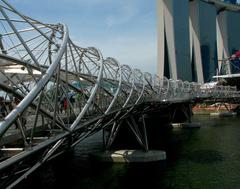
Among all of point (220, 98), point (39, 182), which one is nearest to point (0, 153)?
point (39, 182)

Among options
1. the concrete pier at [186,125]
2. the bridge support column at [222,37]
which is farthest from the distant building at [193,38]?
the concrete pier at [186,125]

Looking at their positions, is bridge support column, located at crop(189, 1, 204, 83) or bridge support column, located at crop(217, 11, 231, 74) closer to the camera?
bridge support column, located at crop(189, 1, 204, 83)

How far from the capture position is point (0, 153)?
20484 mm

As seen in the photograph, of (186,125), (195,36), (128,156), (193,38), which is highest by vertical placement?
(195,36)

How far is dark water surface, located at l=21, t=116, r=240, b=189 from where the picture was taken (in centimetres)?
3394

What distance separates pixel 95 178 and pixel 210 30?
151991 mm

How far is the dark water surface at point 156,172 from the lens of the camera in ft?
111

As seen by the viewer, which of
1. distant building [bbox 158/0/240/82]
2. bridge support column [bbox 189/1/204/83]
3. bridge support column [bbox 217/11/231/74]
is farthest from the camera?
bridge support column [bbox 217/11/231/74]

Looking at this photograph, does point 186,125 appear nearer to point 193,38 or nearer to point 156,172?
point 156,172

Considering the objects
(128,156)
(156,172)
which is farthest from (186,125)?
(156,172)

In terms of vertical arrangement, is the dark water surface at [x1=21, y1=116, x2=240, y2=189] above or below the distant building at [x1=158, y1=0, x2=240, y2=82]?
below

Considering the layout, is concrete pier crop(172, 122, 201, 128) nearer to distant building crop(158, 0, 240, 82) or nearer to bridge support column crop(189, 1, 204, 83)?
distant building crop(158, 0, 240, 82)

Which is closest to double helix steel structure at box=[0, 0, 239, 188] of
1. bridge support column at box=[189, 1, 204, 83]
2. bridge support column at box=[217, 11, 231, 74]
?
bridge support column at box=[189, 1, 204, 83]

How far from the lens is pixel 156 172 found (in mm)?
38531
